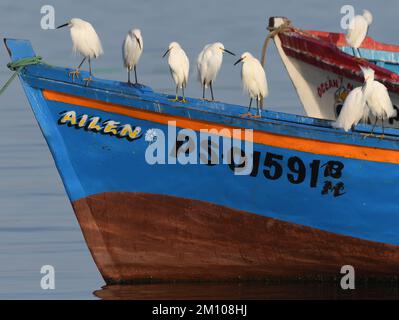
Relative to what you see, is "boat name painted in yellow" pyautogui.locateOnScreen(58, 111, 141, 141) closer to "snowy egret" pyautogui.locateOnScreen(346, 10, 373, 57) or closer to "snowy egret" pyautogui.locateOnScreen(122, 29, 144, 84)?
"snowy egret" pyautogui.locateOnScreen(122, 29, 144, 84)

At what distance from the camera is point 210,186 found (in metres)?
17.5

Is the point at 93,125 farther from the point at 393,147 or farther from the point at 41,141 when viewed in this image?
the point at 41,141

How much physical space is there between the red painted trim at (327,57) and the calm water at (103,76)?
10.3 ft

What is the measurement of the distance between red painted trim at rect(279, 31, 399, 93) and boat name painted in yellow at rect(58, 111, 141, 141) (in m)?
3.50

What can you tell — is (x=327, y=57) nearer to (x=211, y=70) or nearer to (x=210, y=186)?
(x=211, y=70)

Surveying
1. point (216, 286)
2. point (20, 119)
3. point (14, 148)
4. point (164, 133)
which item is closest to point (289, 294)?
point (216, 286)

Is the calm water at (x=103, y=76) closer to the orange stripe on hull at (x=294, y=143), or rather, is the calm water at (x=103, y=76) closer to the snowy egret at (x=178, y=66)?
the orange stripe on hull at (x=294, y=143)

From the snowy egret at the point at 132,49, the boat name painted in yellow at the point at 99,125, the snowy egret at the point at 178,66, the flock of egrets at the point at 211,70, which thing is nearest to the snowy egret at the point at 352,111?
the flock of egrets at the point at 211,70

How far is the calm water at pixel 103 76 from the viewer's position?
58.1 ft

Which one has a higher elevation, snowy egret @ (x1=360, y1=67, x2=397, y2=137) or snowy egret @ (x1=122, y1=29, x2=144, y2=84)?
snowy egret @ (x1=122, y1=29, x2=144, y2=84)

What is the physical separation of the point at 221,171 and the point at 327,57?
3732 mm

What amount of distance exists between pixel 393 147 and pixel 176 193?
93.1 inches

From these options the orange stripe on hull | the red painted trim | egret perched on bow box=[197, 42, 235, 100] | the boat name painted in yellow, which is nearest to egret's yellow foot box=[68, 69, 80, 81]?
the boat name painted in yellow

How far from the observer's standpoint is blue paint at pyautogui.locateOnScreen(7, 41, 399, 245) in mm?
17344
